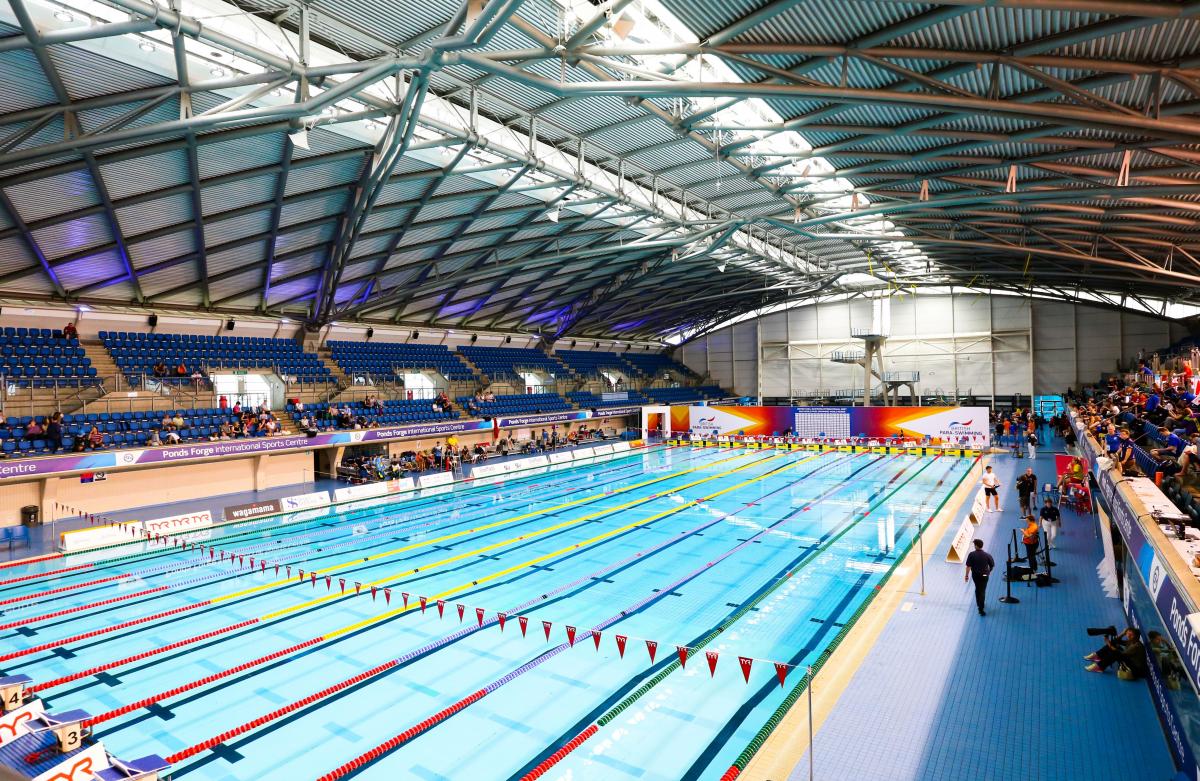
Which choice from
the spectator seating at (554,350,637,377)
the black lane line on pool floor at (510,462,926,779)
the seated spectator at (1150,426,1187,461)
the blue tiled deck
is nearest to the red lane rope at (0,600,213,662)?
the black lane line on pool floor at (510,462,926,779)

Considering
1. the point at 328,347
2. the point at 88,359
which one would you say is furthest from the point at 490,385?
the point at 88,359

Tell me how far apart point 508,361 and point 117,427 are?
19408mm

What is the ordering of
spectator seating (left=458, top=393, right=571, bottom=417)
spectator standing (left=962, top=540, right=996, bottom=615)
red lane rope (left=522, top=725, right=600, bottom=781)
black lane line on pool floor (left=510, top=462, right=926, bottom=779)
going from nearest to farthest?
red lane rope (left=522, top=725, right=600, bottom=781) < black lane line on pool floor (left=510, top=462, right=926, bottom=779) < spectator standing (left=962, top=540, right=996, bottom=615) < spectator seating (left=458, top=393, right=571, bottom=417)

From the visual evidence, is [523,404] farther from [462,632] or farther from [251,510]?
[462,632]

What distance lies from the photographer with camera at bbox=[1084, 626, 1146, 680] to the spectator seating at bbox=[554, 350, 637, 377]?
3341cm

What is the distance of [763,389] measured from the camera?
46844mm

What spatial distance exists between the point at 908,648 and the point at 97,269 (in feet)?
69.4

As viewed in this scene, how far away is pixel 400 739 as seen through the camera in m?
6.00

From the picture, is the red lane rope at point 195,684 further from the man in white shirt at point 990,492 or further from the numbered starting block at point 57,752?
the man in white shirt at point 990,492

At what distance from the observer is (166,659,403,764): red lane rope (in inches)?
230

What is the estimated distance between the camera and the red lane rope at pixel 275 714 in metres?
5.85

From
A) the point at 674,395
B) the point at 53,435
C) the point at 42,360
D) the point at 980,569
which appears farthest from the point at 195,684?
the point at 674,395

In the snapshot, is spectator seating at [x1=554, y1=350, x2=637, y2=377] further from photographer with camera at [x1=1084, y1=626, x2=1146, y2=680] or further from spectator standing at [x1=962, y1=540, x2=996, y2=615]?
photographer with camera at [x1=1084, y1=626, x2=1146, y2=680]

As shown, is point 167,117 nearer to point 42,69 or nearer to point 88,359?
point 42,69
